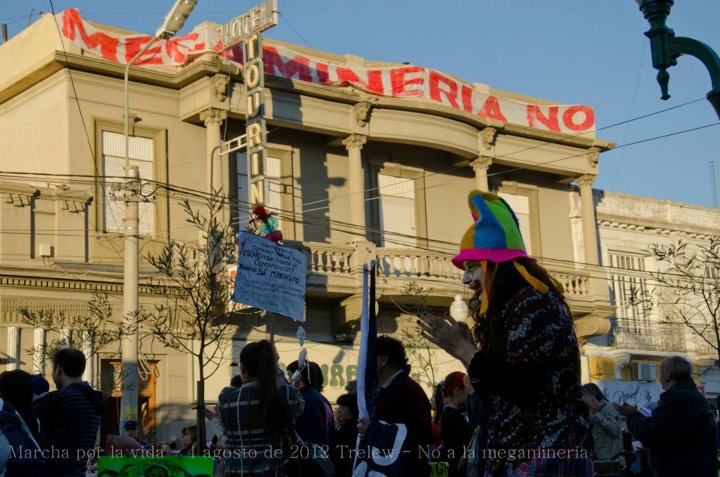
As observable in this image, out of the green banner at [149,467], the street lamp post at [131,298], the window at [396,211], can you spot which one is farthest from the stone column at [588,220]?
the green banner at [149,467]

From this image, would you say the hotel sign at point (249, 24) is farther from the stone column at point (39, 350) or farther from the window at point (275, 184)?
the stone column at point (39, 350)

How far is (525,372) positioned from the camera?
16.3 feet

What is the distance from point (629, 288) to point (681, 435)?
24.9m

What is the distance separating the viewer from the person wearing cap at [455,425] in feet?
31.4

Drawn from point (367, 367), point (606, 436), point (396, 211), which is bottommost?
point (606, 436)

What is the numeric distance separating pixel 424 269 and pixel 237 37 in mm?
7011

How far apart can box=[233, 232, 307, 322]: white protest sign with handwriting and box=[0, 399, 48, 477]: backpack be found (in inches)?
218

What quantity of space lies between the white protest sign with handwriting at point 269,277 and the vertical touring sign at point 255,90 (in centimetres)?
1143

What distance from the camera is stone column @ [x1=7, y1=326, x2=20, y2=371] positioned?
21969mm

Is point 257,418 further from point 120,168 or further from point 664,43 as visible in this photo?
point 120,168

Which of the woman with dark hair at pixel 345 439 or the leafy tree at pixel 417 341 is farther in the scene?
the leafy tree at pixel 417 341

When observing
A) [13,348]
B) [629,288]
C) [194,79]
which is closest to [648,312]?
[629,288]

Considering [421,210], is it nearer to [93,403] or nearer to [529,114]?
[529,114]

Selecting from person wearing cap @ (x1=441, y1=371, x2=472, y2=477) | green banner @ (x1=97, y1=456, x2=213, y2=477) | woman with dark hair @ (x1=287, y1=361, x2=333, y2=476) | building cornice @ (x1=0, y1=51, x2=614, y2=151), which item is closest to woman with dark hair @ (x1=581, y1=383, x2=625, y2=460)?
person wearing cap @ (x1=441, y1=371, x2=472, y2=477)
